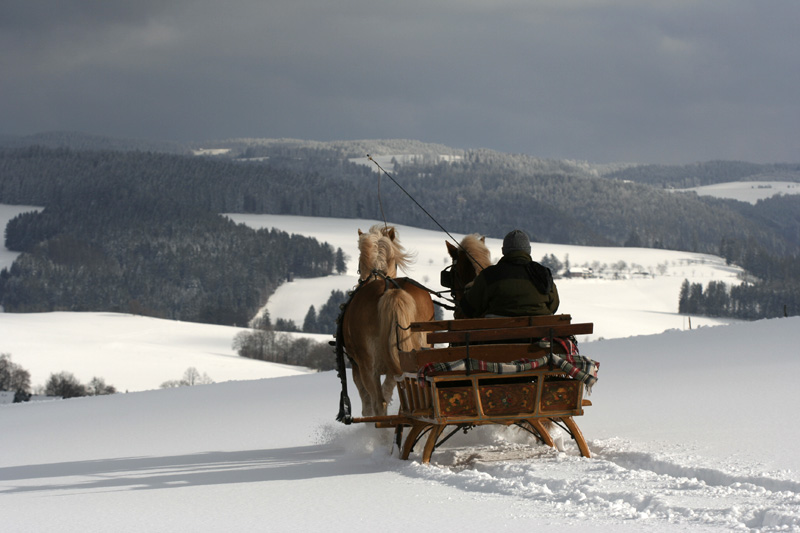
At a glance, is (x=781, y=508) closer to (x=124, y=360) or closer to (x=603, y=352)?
(x=603, y=352)

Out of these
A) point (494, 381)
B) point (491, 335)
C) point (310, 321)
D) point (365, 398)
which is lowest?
point (310, 321)

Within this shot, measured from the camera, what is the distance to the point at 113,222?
17712cm

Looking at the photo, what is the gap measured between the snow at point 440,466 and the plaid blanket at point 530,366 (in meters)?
0.60

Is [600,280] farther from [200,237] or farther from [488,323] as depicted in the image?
[488,323]

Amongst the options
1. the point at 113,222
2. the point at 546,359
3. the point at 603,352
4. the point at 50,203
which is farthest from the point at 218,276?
the point at 546,359

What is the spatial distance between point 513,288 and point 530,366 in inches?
26.1

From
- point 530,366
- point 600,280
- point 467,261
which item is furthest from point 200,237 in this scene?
point 530,366

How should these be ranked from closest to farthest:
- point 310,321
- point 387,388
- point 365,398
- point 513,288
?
point 513,288 → point 387,388 → point 365,398 → point 310,321

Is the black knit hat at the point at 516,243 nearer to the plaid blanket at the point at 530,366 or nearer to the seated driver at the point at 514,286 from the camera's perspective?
the seated driver at the point at 514,286

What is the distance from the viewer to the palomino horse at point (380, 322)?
7906 mm

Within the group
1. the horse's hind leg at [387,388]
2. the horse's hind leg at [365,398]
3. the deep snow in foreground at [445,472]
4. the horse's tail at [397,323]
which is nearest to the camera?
the deep snow in foreground at [445,472]

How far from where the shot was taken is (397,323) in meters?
7.86

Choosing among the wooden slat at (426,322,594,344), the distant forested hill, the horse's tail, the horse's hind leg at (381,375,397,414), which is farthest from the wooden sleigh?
the distant forested hill

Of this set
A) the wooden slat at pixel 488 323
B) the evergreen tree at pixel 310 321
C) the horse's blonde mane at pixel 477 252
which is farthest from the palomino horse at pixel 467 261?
the evergreen tree at pixel 310 321
